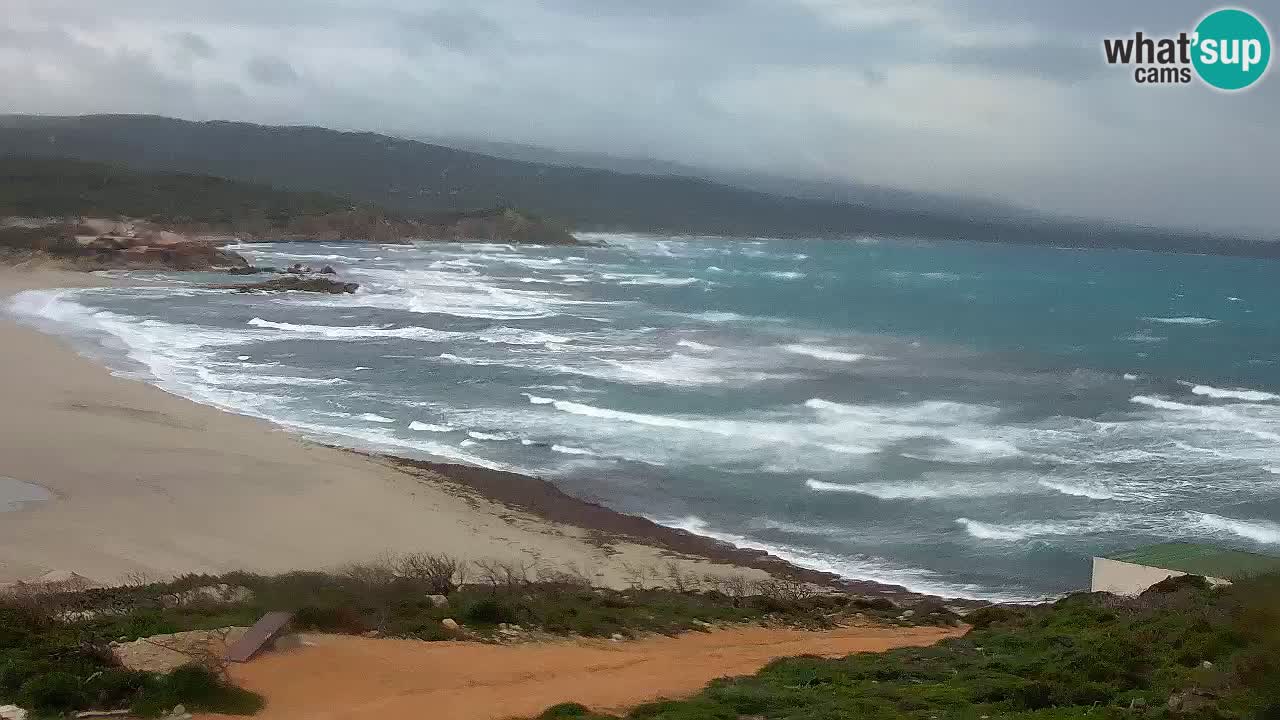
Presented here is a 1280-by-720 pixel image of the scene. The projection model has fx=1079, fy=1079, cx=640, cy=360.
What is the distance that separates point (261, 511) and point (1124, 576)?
541 inches

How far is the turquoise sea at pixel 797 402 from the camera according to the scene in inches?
819

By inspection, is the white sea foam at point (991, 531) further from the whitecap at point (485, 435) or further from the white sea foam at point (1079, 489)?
the whitecap at point (485, 435)

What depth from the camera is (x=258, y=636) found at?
387 inches

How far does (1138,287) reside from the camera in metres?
97.6

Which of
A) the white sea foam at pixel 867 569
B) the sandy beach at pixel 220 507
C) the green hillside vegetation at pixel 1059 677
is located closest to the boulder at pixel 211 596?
the sandy beach at pixel 220 507

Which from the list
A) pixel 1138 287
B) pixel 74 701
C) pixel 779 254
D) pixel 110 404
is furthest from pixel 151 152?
pixel 74 701

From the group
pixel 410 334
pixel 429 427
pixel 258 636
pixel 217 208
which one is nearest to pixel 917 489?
pixel 429 427

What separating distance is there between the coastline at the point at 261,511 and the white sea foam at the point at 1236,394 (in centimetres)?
2554

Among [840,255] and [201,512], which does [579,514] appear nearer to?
[201,512]

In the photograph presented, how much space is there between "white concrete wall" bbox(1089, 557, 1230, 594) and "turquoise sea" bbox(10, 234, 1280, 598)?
258cm

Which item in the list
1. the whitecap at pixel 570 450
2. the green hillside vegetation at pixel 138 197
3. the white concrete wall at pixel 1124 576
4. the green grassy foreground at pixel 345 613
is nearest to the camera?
the green grassy foreground at pixel 345 613

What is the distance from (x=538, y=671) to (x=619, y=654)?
130 cm

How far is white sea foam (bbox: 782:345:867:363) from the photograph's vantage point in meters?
41.6

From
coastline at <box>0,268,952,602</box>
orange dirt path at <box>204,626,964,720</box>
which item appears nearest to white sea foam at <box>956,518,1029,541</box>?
coastline at <box>0,268,952,602</box>
